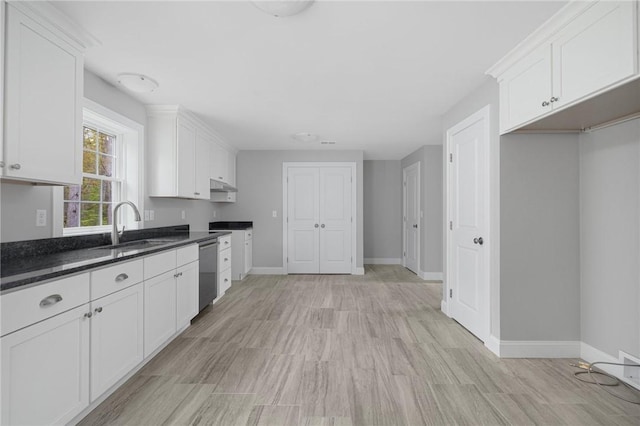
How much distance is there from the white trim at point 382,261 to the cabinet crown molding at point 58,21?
19.7ft

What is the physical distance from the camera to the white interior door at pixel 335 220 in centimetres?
578

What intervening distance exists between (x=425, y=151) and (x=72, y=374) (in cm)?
541

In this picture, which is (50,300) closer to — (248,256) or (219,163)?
(219,163)

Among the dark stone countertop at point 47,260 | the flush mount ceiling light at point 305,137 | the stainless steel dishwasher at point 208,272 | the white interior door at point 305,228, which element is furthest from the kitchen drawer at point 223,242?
the flush mount ceiling light at point 305,137

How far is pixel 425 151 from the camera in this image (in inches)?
213

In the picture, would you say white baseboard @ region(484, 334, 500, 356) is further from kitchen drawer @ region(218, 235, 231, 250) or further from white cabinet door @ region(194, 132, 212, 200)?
white cabinet door @ region(194, 132, 212, 200)

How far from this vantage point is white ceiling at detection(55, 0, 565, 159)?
5.80ft

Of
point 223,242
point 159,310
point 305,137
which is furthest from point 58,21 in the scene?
point 305,137

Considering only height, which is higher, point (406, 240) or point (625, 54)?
point (625, 54)

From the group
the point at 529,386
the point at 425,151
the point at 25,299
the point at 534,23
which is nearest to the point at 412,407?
the point at 529,386

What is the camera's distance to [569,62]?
183 centimetres

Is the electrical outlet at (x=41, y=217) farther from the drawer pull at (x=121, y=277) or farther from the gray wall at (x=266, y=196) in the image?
the gray wall at (x=266, y=196)

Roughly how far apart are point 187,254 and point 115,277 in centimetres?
107

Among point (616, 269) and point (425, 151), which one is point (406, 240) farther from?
point (616, 269)
